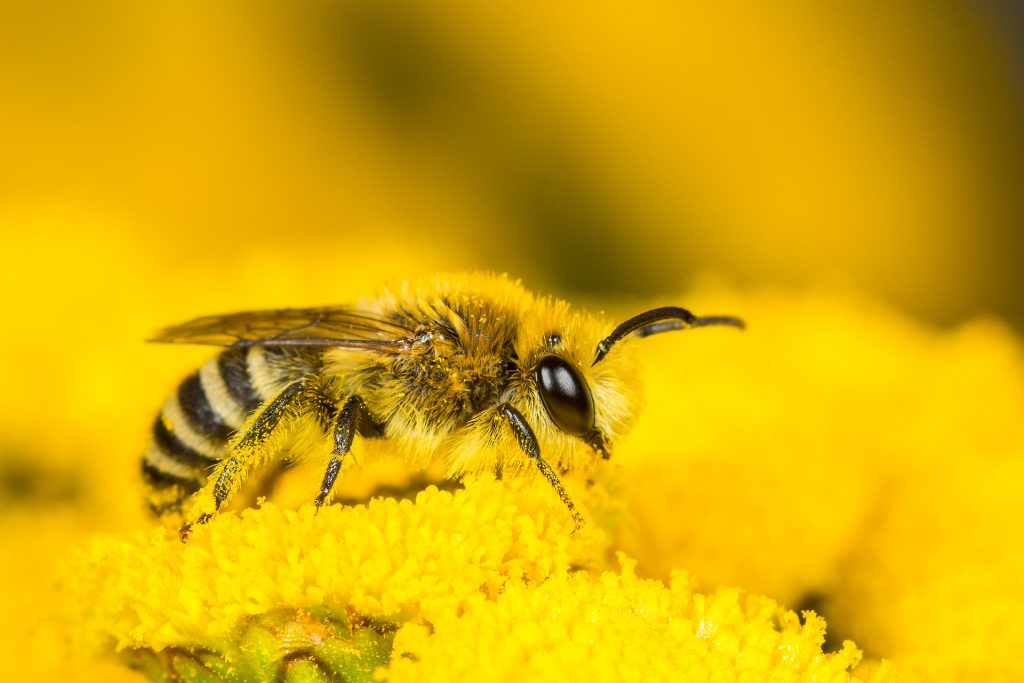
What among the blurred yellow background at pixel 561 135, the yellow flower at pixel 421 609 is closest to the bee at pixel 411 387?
the yellow flower at pixel 421 609

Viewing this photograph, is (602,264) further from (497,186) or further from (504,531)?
(504,531)

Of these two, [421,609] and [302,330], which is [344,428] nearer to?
[302,330]

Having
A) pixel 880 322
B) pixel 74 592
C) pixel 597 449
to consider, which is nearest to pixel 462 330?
pixel 597 449

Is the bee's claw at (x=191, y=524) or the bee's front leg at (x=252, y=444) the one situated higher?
the bee's front leg at (x=252, y=444)

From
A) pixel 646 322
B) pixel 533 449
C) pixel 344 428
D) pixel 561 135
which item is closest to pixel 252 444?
pixel 344 428

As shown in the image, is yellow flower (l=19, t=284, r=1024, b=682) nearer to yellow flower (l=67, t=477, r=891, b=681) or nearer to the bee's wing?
yellow flower (l=67, t=477, r=891, b=681)

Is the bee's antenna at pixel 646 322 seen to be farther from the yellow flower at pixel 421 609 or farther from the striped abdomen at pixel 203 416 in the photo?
the striped abdomen at pixel 203 416
